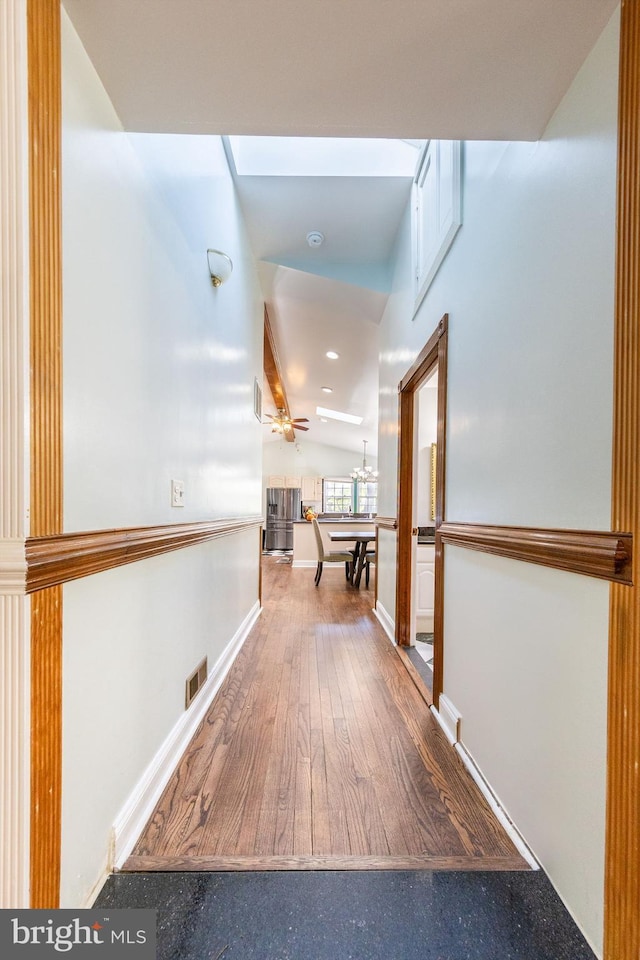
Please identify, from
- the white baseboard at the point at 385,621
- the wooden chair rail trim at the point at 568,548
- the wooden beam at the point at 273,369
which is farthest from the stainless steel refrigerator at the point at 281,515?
the wooden chair rail trim at the point at 568,548

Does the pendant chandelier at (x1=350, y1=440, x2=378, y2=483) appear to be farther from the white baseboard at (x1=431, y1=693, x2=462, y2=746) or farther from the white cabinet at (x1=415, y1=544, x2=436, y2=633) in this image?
the white baseboard at (x1=431, y1=693, x2=462, y2=746)

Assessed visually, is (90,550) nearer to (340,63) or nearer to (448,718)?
(340,63)

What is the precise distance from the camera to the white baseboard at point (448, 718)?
173 centimetres

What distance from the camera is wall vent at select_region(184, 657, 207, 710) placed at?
70.8 inches

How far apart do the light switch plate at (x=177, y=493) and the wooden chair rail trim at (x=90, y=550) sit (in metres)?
0.09

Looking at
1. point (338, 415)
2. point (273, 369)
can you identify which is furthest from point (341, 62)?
point (338, 415)

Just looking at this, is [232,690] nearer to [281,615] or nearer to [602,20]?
[281,615]

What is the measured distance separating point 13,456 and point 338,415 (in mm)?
8041

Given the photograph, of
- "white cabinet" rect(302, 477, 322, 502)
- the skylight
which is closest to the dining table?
the skylight

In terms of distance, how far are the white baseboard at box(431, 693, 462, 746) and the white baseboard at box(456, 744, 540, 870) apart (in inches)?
1.9

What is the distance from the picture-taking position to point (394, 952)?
0.93m

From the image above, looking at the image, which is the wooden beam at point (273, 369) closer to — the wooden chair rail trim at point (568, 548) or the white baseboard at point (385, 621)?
the white baseboard at point (385, 621)

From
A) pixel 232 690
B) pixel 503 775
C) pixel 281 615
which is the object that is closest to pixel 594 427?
pixel 503 775

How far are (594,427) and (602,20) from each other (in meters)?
0.89
